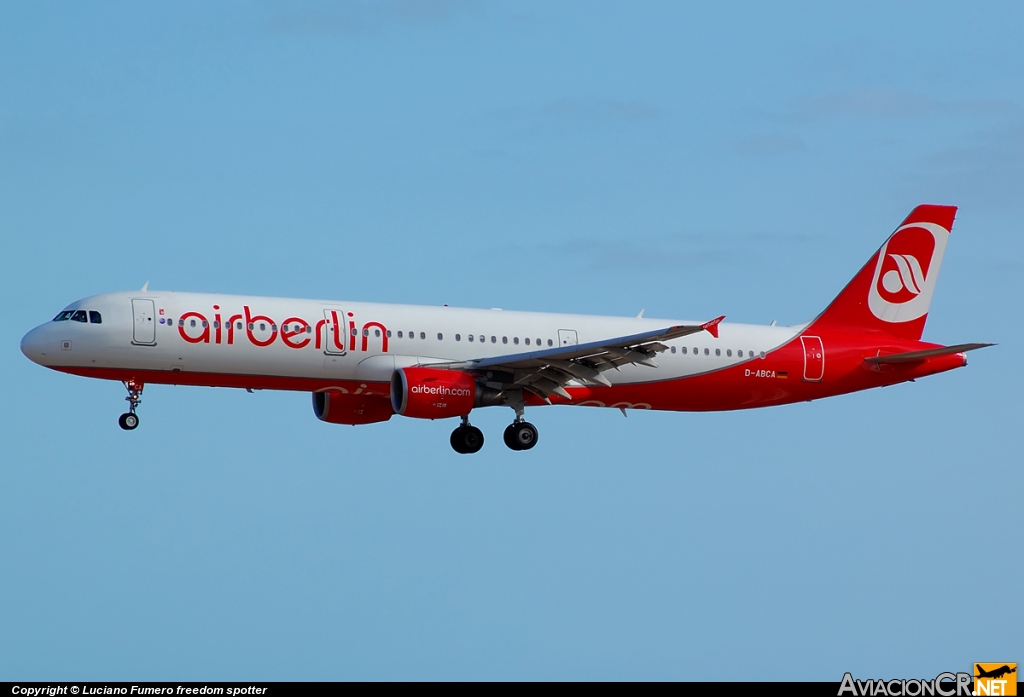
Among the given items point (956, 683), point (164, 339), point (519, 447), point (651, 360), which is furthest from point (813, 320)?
point (956, 683)

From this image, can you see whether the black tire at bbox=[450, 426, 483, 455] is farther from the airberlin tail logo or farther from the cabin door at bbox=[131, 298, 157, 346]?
the airberlin tail logo

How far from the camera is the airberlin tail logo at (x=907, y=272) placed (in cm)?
6222

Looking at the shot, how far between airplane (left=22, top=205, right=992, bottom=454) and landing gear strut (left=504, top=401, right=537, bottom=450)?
44 mm

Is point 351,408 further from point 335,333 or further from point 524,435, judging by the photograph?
point 524,435

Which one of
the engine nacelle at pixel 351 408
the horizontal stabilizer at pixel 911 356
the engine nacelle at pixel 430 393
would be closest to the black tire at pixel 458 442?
the engine nacelle at pixel 351 408

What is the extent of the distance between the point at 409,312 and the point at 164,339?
7.91 metres

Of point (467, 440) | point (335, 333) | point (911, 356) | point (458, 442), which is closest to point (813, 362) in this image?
point (911, 356)

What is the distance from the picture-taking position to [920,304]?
62.6 metres

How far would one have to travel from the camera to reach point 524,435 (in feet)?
185

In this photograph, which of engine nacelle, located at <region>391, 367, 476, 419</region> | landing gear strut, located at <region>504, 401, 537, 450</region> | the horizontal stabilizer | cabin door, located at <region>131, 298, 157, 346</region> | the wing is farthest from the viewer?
the horizontal stabilizer

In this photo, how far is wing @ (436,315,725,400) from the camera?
5338 cm

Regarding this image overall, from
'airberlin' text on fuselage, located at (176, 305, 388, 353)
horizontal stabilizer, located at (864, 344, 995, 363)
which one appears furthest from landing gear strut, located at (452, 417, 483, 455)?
horizontal stabilizer, located at (864, 344, 995, 363)

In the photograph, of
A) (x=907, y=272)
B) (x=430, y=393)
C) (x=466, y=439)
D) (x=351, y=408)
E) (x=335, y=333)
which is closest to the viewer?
(x=430, y=393)

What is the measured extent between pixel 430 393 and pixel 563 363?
14.4 ft
